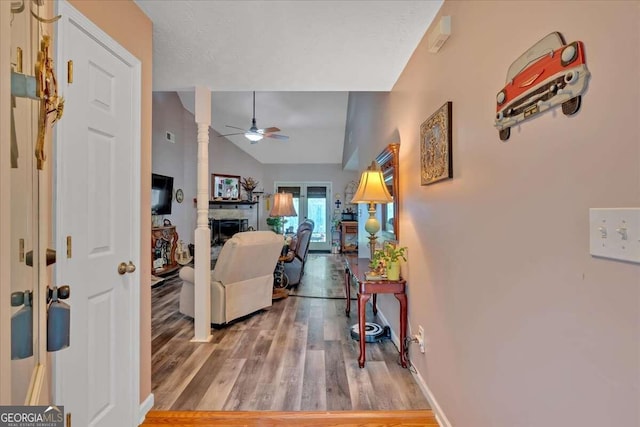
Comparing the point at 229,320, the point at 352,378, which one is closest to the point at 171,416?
the point at 352,378

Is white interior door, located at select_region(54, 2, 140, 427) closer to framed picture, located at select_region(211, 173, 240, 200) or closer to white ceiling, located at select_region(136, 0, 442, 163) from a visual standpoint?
white ceiling, located at select_region(136, 0, 442, 163)

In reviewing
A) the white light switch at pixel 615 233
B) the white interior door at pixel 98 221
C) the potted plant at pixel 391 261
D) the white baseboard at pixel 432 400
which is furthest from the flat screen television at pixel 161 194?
the white light switch at pixel 615 233

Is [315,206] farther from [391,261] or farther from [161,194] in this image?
[391,261]

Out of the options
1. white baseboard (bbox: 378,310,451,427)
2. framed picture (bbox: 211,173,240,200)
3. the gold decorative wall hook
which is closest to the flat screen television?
framed picture (bbox: 211,173,240,200)

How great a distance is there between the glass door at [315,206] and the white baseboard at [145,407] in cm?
746

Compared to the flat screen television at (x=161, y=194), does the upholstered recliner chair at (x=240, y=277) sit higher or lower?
lower

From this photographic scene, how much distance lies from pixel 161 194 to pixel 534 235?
623 centimetres

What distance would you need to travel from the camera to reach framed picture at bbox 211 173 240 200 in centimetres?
802

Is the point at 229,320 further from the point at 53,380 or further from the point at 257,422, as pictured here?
the point at 53,380

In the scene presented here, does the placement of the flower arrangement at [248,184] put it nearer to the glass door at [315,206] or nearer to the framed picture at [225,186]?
the framed picture at [225,186]

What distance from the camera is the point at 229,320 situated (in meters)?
3.21

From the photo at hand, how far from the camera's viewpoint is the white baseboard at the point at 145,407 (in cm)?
177

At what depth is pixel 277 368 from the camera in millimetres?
2359

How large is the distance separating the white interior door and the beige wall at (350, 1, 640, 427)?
1757mm
